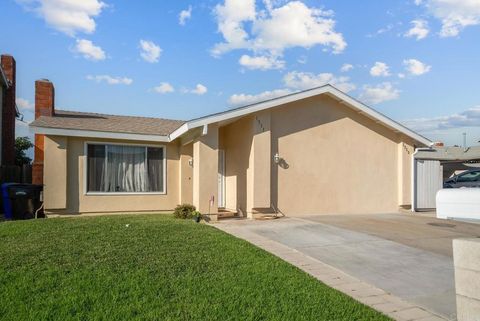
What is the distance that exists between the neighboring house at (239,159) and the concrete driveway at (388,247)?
4.26 feet

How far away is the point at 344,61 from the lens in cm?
1777

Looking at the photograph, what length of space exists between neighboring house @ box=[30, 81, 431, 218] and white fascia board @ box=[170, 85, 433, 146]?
→ 4cm

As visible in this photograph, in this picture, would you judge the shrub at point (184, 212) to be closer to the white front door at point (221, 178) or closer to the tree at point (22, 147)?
the white front door at point (221, 178)

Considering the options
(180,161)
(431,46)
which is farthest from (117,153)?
(431,46)

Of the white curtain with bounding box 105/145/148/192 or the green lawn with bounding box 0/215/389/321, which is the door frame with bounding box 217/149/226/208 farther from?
the green lawn with bounding box 0/215/389/321

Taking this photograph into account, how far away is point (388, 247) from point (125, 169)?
8.81 metres

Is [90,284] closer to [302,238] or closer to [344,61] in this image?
[302,238]

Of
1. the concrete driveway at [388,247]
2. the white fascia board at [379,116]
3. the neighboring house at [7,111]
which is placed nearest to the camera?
the concrete driveway at [388,247]

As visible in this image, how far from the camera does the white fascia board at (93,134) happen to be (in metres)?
11.9

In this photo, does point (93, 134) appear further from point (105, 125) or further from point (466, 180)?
point (466, 180)

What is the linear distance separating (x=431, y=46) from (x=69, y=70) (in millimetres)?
13070

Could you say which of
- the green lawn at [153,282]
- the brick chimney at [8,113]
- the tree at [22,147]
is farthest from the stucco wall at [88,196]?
the tree at [22,147]

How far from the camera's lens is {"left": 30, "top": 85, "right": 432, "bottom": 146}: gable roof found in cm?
1197

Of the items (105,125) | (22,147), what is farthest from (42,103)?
(22,147)
